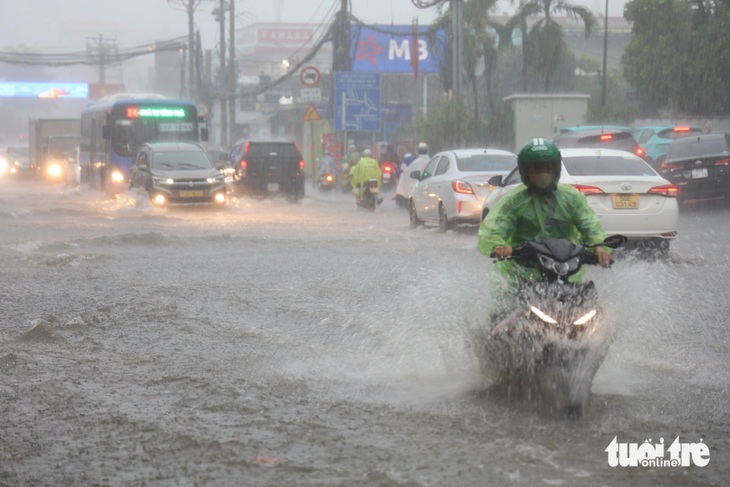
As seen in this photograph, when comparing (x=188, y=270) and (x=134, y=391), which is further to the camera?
(x=188, y=270)

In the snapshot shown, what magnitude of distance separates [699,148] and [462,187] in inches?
306

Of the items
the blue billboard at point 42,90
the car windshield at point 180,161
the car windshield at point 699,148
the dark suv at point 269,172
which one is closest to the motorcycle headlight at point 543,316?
the car windshield at point 699,148

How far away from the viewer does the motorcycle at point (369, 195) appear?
86.9 ft

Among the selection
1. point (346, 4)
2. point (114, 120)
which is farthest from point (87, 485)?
point (346, 4)

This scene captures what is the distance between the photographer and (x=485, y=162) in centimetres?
1975

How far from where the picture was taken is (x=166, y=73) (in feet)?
446

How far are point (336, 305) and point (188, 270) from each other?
3.64m

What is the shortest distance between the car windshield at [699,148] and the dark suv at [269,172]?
411 inches

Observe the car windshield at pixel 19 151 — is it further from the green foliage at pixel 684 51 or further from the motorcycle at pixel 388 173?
the green foliage at pixel 684 51

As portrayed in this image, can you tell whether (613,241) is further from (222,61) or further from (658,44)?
(222,61)

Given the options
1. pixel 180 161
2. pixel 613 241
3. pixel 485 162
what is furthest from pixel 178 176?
pixel 613 241

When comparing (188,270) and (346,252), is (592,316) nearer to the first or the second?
→ (188,270)

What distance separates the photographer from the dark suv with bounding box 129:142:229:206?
26562mm

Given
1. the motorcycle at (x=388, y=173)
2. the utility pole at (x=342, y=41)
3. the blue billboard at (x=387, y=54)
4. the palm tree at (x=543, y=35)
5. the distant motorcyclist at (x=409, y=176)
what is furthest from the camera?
the blue billboard at (x=387, y=54)
